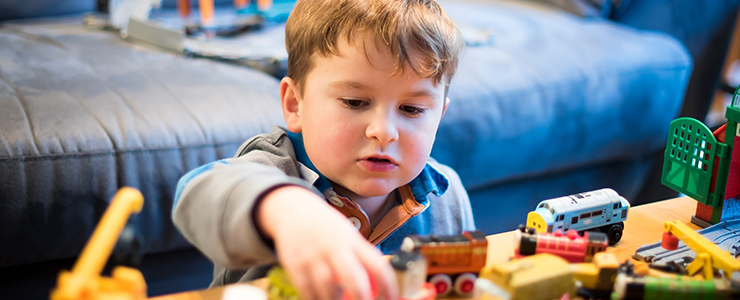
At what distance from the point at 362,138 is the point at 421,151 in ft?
0.23

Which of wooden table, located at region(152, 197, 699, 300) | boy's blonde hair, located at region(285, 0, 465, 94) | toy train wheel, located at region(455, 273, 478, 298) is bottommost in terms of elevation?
wooden table, located at region(152, 197, 699, 300)

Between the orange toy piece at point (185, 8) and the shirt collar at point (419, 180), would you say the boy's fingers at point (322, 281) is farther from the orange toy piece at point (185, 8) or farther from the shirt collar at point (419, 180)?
the orange toy piece at point (185, 8)

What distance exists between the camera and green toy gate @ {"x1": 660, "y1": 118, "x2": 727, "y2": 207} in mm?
656

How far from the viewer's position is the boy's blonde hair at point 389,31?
0.65 m

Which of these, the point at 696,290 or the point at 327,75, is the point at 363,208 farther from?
the point at 696,290

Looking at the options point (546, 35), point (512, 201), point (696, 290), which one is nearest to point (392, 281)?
point (696, 290)

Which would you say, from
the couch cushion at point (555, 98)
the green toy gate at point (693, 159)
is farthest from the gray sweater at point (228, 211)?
the couch cushion at point (555, 98)

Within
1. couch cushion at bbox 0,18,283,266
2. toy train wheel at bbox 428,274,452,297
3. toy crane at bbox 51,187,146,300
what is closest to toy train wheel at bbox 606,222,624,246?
toy train wheel at bbox 428,274,452,297

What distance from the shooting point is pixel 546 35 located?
4.68 feet

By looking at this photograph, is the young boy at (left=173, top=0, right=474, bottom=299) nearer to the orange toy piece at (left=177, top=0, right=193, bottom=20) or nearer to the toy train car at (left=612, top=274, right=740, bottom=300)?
the toy train car at (left=612, top=274, right=740, bottom=300)

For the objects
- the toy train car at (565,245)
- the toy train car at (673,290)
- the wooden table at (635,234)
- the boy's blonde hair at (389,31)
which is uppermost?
the boy's blonde hair at (389,31)

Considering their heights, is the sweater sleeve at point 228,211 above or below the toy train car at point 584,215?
above

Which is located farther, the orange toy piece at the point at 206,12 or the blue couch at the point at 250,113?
the orange toy piece at the point at 206,12

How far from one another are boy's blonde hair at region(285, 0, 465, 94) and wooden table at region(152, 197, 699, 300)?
0.18m
